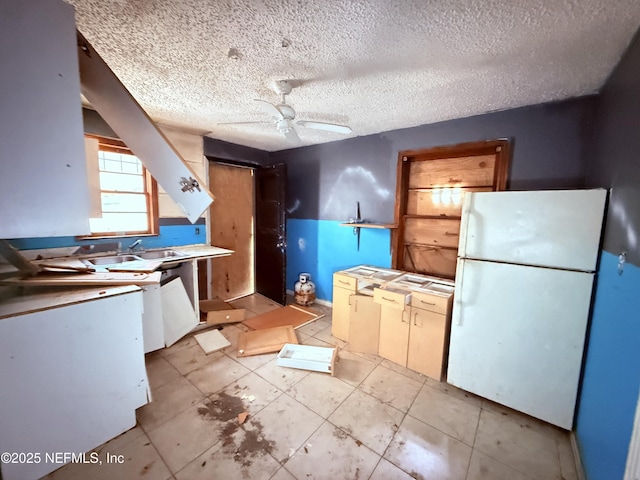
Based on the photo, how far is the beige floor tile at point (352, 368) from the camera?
7.20 ft

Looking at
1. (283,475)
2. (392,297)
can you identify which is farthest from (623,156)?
(283,475)

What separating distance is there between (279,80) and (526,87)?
180cm

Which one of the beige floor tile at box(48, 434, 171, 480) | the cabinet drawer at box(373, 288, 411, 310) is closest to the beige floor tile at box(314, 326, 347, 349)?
the cabinet drawer at box(373, 288, 411, 310)

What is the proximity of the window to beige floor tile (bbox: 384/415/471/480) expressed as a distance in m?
3.19

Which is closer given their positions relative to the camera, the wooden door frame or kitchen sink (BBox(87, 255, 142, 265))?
the wooden door frame

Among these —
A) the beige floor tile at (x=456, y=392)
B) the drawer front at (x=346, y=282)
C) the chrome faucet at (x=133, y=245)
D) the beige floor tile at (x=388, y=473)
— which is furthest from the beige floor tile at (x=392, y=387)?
the chrome faucet at (x=133, y=245)

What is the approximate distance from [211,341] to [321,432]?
1.57 m

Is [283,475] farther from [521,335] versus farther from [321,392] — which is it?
[521,335]

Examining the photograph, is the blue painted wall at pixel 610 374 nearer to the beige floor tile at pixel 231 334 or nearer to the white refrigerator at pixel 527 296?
the white refrigerator at pixel 527 296

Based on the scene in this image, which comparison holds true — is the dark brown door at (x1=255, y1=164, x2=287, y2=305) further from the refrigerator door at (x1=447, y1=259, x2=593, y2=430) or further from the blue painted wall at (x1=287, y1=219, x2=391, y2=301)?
the refrigerator door at (x1=447, y1=259, x2=593, y2=430)

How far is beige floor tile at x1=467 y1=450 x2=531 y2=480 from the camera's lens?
1400 mm

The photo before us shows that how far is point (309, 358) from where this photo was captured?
239 centimetres

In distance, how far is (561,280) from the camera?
160 cm

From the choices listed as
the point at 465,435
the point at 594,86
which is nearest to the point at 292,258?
the point at 465,435
